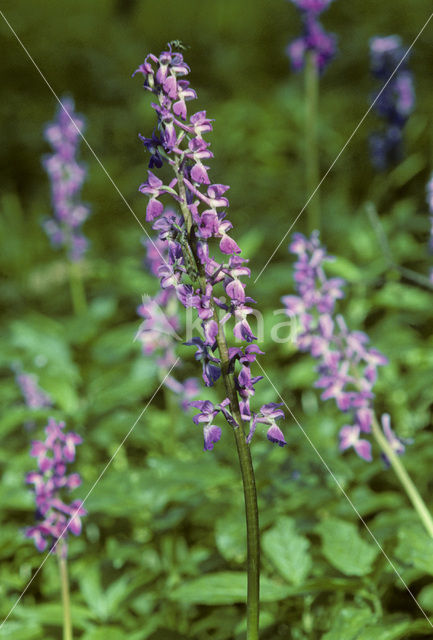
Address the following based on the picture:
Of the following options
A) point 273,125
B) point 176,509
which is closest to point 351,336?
point 176,509

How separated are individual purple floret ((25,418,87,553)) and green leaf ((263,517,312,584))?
714mm

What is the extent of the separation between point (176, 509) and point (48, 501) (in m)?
0.92

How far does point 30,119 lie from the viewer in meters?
10.0

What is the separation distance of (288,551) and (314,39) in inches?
132

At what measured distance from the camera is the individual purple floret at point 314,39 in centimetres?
441

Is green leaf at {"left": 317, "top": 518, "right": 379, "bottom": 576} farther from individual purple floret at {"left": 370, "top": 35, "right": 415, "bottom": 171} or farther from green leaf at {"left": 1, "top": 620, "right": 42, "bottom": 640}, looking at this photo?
individual purple floret at {"left": 370, "top": 35, "right": 415, "bottom": 171}

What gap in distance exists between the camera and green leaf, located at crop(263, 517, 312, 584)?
7.79 feet

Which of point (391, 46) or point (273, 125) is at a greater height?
point (273, 125)

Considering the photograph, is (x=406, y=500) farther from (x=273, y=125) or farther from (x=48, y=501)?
(x=273, y=125)

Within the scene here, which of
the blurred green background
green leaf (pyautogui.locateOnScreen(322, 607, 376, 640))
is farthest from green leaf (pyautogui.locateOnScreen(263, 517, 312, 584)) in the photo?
green leaf (pyautogui.locateOnScreen(322, 607, 376, 640))

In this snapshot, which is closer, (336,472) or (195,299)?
(195,299)

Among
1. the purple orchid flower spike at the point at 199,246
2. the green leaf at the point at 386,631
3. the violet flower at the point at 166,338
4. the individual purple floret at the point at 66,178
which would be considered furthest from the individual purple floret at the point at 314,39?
the green leaf at the point at 386,631

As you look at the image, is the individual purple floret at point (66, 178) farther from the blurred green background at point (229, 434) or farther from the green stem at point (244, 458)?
the green stem at point (244, 458)

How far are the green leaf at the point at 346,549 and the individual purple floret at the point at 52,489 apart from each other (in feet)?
2.82
